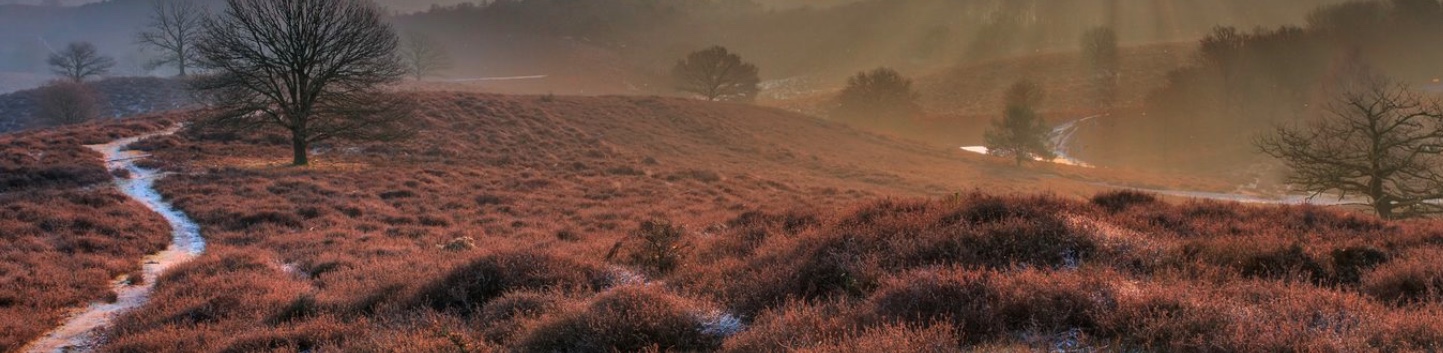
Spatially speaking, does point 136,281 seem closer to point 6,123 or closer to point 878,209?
point 878,209

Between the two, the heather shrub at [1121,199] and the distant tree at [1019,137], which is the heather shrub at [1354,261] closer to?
the heather shrub at [1121,199]

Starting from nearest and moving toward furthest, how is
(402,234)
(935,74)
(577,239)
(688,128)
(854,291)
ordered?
(854,291), (577,239), (402,234), (688,128), (935,74)

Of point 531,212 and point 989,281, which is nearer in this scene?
point 989,281

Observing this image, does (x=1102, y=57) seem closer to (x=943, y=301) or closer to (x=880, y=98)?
(x=880, y=98)

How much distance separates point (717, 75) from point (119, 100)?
6410 centimetres

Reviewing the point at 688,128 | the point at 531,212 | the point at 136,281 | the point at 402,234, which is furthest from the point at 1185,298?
the point at 688,128

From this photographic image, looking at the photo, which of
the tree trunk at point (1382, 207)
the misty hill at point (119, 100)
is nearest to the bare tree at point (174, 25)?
the misty hill at point (119, 100)

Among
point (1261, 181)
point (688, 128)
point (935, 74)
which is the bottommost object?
point (1261, 181)

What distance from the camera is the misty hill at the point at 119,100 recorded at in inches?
2351

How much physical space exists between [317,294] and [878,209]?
27.0 ft

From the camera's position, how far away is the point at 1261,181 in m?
49.5

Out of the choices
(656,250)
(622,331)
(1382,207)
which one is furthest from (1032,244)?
(1382,207)

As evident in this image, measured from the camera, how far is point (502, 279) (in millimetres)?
7824

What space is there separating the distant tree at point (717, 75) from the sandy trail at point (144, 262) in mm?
54566
